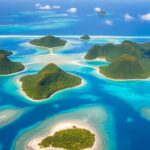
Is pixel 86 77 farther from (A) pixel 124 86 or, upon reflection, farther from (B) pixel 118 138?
(B) pixel 118 138

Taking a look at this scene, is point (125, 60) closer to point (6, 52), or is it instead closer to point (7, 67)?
point (7, 67)

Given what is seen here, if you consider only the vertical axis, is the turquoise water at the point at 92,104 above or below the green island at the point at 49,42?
below

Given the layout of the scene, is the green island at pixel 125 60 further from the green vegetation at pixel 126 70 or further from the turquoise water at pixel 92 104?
the turquoise water at pixel 92 104

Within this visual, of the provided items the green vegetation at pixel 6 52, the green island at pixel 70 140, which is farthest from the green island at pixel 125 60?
the green island at pixel 70 140

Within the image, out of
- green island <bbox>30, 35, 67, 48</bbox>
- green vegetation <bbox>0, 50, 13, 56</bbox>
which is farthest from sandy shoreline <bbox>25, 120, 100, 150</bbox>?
green island <bbox>30, 35, 67, 48</bbox>

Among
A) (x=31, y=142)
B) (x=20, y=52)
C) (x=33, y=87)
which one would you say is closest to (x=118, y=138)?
(x=31, y=142)

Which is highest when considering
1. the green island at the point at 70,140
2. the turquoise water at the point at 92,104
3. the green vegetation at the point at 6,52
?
the green vegetation at the point at 6,52
